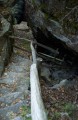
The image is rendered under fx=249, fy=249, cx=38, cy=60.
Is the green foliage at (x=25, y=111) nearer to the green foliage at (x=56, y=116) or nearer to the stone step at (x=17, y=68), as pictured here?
the green foliage at (x=56, y=116)

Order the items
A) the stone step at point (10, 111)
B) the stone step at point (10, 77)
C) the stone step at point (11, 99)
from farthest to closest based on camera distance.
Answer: the stone step at point (10, 77) < the stone step at point (11, 99) < the stone step at point (10, 111)

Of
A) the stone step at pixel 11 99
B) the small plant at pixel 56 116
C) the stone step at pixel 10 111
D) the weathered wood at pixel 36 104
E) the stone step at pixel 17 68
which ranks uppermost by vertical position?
the weathered wood at pixel 36 104

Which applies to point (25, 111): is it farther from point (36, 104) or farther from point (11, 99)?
point (36, 104)

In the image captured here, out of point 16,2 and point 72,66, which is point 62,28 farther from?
point 16,2

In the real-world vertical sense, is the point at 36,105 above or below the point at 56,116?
above

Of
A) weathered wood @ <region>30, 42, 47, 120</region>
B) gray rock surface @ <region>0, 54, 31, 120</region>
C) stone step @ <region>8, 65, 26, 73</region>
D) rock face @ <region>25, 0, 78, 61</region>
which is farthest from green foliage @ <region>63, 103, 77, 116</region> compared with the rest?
stone step @ <region>8, 65, 26, 73</region>

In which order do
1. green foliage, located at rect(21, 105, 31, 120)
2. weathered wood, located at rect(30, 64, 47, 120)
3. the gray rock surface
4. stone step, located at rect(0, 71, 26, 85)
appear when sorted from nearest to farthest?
weathered wood, located at rect(30, 64, 47, 120)
green foliage, located at rect(21, 105, 31, 120)
the gray rock surface
stone step, located at rect(0, 71, 26, 85)

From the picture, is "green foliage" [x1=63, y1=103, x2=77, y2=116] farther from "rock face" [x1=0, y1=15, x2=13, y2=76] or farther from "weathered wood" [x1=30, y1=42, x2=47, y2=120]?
"rock face" [x1=0, y1=15, x2=13, y2=76]

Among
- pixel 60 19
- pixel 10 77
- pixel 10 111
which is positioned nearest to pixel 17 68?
pixel 10 77

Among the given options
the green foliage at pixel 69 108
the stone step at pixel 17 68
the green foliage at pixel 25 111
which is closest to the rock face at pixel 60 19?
the green foliage at pixel 69 108

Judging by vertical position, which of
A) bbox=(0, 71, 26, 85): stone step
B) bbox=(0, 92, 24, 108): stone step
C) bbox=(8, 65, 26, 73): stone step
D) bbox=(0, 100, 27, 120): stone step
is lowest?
bbox=(8, 65, 26, 73): stone step

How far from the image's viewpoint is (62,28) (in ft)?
23.4

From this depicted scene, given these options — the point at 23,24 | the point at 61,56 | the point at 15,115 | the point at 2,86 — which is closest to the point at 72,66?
the point at 61,56

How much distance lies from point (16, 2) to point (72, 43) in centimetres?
681
